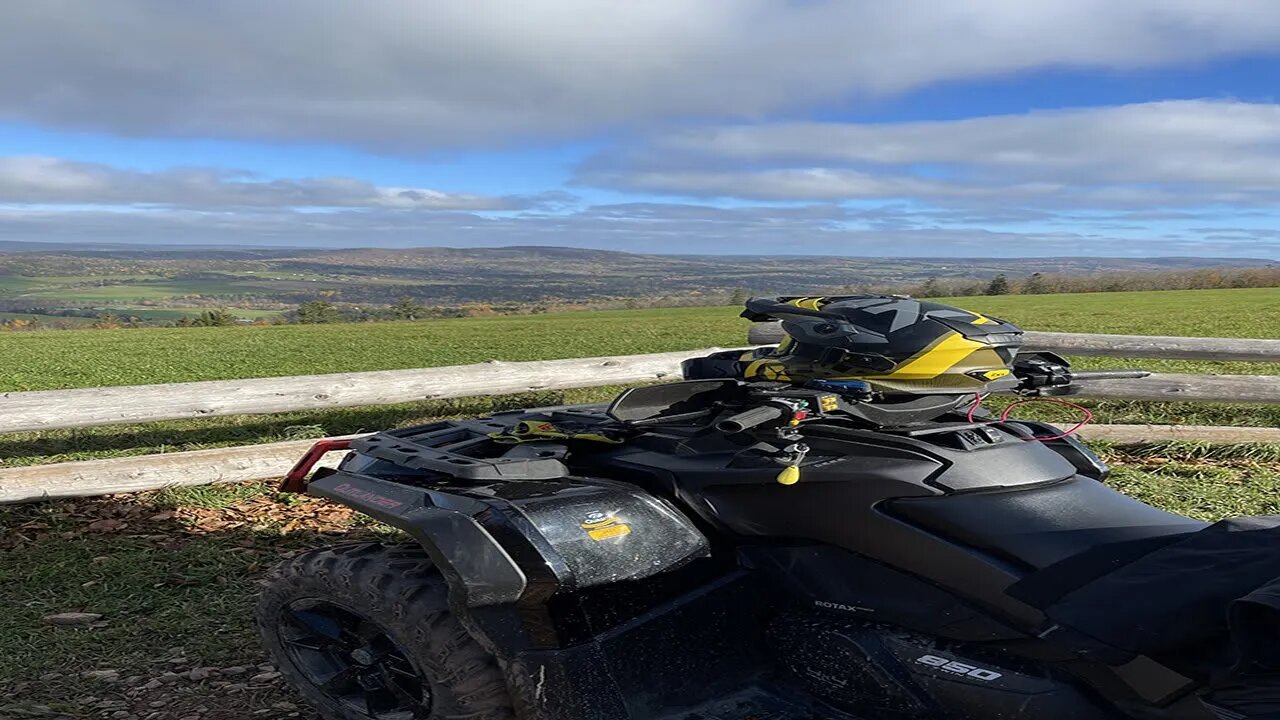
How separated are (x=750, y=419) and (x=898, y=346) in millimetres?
488

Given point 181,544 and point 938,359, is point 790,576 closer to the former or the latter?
point 938,359

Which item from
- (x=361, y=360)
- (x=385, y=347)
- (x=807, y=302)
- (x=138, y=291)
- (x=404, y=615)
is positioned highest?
(x=807, y=302)

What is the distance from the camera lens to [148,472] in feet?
18.0

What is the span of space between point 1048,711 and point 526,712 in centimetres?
129

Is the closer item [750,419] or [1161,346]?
[750,419]

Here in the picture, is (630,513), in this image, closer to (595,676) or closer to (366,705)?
(595,676)

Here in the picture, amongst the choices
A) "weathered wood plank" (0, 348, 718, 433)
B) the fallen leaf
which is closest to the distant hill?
"weathered wood plank" (0, 348, 718, 433)

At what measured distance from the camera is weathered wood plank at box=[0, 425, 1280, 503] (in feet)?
17.0

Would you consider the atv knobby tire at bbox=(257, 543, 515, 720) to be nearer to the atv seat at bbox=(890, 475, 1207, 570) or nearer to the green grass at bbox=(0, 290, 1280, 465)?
the atv seat at bbox=(890, 475, 1207, 570)

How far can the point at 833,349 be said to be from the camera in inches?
106

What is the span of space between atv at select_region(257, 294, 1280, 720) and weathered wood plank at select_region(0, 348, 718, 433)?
3.23m

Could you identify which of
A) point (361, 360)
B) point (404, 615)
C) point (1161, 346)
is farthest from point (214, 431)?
point (1161, 346)

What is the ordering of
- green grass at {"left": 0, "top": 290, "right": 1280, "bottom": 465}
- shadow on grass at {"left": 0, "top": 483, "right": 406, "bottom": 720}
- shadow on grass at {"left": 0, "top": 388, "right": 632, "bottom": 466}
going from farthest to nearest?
green grass at {"left": 0, "top": 290, "right": 1280, "bottom": 465} < shadow on grass at {"left": 0, "top": 388, "right": 632, "bottom": 466} < shadow on grass at {"left": 0, "top": 483, "right": 406, "bottom": 720}

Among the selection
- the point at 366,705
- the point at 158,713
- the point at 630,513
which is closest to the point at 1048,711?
the point at 630,513
